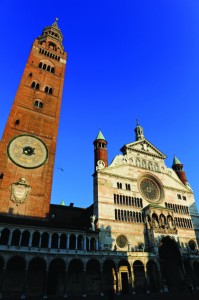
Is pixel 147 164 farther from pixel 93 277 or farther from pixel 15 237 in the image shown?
pixel 15 237

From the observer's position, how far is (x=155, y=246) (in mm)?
34125

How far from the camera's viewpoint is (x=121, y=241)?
33656 millimetres

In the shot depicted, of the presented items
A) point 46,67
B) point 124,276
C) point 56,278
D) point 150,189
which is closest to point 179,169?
point 150,189

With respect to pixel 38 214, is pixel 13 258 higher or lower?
lower

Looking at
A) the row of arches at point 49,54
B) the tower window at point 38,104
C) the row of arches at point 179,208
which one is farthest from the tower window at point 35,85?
the row of arches at point 179,208

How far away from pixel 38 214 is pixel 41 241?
4.57 m

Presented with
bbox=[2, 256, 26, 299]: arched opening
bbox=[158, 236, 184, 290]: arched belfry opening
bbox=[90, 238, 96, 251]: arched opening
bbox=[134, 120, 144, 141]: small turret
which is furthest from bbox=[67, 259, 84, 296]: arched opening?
bbox=[134, 120, 144, 141]: small turret

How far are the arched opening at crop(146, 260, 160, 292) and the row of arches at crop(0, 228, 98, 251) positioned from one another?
9.84m

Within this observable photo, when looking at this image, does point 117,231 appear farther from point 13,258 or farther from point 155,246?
point 13,258

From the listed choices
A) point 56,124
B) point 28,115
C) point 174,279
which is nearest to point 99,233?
point 174,279

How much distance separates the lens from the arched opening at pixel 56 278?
89.2 feet

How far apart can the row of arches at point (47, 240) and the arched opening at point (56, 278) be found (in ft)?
6.68

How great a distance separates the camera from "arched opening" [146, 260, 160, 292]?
31.9 metres

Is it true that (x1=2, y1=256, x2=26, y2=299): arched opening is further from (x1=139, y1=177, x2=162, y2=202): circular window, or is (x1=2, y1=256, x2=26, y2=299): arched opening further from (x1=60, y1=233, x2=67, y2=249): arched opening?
(x1=139, y1=177, x2=162, y2=202): circular window
